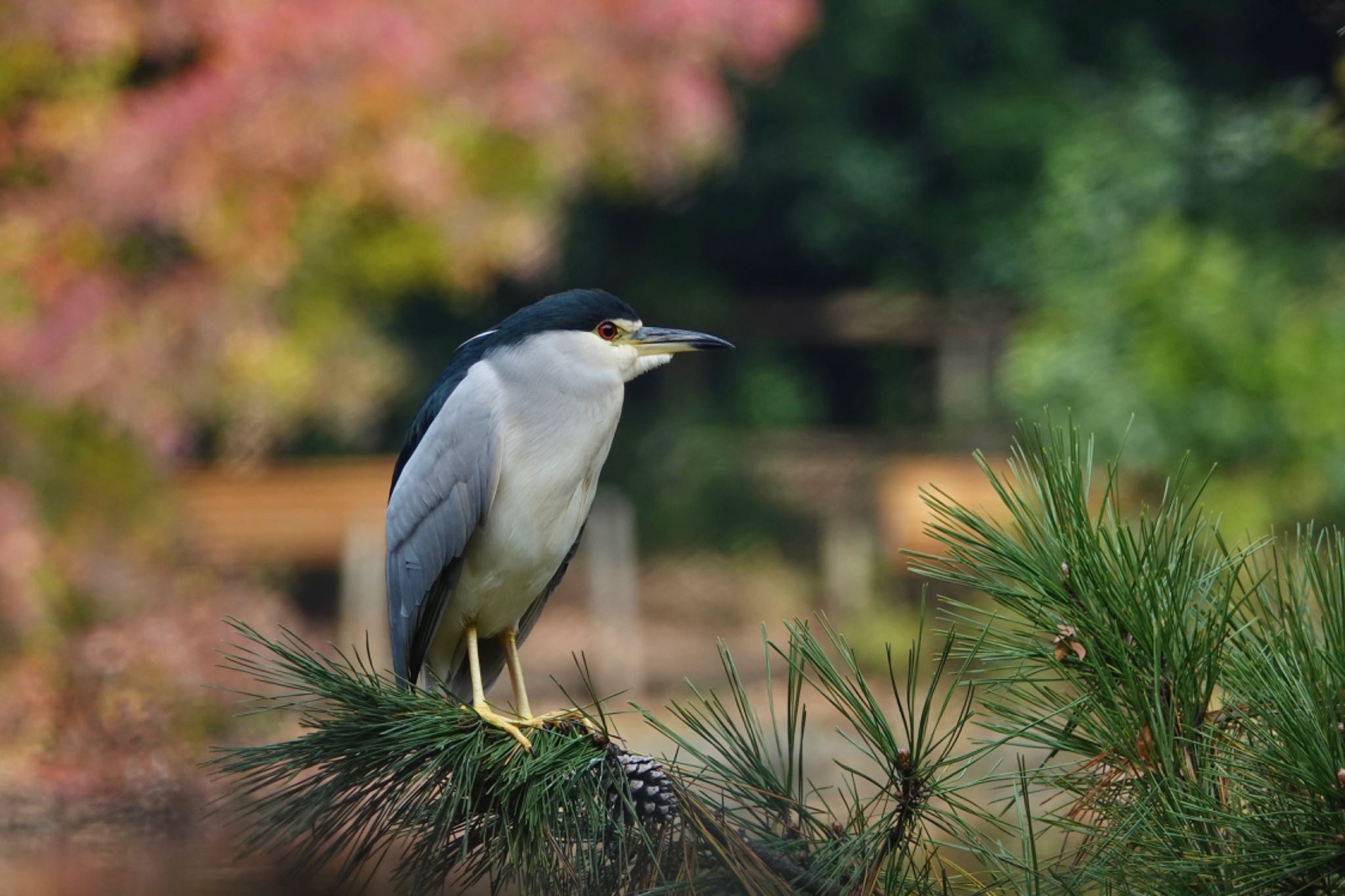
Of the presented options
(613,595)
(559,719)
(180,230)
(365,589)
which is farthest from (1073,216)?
(559,719)

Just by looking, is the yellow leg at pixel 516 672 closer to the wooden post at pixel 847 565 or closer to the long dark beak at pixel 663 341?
the long dark beak at pixel 663 341

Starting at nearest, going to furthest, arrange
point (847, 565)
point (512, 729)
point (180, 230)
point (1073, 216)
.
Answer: point (512, 729), point (180, 230), point (1073, 216), point (847, 565)

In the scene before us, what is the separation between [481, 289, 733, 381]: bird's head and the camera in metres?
1.91

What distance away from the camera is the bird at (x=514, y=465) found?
189 centimetres

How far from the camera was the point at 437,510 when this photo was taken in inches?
75.7

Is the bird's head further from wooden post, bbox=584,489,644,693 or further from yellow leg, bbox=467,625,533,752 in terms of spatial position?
wooden post, bbox=584,489,644,693

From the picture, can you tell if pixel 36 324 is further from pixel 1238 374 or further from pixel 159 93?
pixel 1238 374

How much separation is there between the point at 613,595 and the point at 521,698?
258 inches

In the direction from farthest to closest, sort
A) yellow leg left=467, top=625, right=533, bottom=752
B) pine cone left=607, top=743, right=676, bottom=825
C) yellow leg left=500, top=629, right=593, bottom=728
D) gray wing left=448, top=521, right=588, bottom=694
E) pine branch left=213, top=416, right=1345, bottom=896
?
gray wing left=448, top=521, right=588, bottom=694
yellow leg left=467, top=625, right=533, bottom=752
yellow leg left=500, top=629, right=593, bottom=728
pine cone left=607, top=743, right=676, bottom=825
pine branch left=213, top=416, right=1345, bottom=896

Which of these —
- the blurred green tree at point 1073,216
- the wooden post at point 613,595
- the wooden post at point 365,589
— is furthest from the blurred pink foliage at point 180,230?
the blurred green tree at point 1073,216

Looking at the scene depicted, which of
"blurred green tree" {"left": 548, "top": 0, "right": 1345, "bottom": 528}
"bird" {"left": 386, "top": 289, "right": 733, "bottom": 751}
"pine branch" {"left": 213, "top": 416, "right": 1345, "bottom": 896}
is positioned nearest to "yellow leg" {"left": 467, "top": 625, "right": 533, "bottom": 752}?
"bird" {"left": 386, "top": 289, "right": 733, "bottom": 751}

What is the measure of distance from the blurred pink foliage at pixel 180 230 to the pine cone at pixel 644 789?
9.29 feet

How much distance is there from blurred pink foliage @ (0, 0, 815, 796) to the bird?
2.02 m

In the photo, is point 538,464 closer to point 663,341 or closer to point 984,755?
point 663,341
